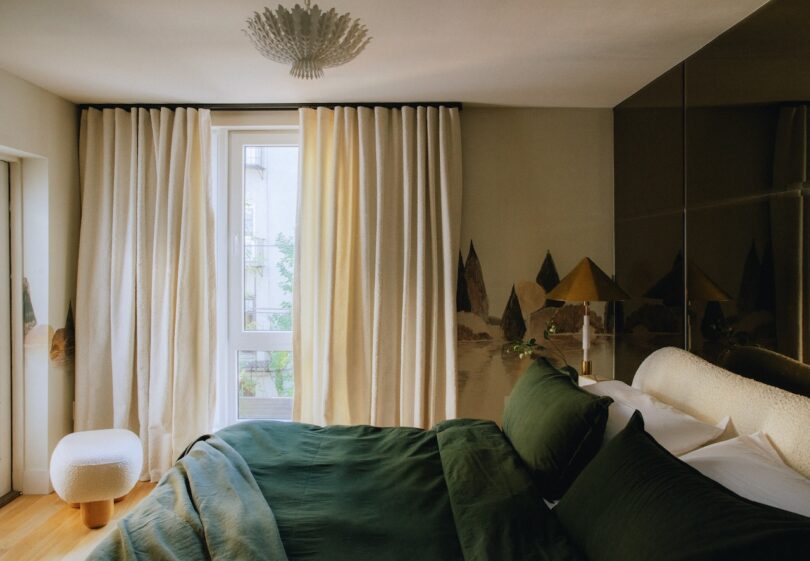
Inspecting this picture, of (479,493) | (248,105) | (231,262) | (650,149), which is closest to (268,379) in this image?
(231,262)

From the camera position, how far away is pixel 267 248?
383 centimetres

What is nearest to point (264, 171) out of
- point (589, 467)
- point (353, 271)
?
point (353, 271)

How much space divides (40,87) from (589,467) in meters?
3.73

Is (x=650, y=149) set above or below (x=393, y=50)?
below

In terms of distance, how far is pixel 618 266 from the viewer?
142 inches

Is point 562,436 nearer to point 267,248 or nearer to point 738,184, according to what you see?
point 738,184

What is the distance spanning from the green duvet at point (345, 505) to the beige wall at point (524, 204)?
5.08ft

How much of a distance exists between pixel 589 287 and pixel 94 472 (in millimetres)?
2900

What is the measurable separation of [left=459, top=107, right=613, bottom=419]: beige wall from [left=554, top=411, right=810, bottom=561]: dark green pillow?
2137 millimetres

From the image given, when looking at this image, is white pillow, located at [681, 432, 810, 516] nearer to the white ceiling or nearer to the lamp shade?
the lamp shade

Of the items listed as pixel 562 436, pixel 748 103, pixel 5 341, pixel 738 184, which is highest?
pixel 748 103

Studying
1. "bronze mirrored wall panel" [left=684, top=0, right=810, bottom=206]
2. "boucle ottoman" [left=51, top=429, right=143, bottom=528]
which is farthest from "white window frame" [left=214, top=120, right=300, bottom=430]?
"bronze mirrored wall panel" [left=684, top=0, right=810, bottom=206]

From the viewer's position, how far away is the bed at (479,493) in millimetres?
1205

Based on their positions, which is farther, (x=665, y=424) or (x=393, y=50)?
(x=393, y=50)
